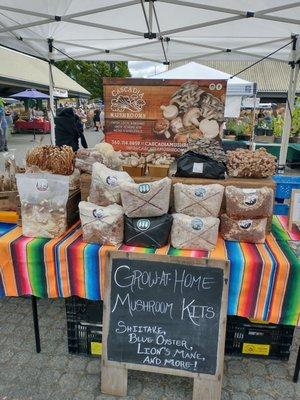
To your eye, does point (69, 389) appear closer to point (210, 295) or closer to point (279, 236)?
point (210, 295)

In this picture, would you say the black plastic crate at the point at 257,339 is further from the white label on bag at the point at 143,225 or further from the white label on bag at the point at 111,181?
the white label on bag at the point at 111,181

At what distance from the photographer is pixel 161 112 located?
269 cm

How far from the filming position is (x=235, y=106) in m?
8.51

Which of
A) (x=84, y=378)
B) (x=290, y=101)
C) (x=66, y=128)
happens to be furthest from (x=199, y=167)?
(x=290, y=101)

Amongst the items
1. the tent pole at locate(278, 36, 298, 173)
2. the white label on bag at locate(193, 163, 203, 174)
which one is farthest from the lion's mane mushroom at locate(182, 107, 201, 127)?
the tent pole at locate(278, 36, 298, 173)

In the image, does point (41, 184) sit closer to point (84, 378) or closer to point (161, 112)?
point (161, 112)

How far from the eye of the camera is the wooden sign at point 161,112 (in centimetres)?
261

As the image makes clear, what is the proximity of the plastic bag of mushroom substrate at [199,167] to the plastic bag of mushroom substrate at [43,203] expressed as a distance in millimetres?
750

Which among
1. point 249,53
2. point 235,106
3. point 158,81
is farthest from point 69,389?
point 235,106

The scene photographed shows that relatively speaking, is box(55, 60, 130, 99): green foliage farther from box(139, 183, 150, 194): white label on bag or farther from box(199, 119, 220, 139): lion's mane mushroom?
box(139, 183, 150, 194): white label on bag

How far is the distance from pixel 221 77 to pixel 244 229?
18.7 feet

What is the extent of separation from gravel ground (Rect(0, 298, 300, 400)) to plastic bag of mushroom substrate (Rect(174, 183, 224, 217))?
1.13 metres

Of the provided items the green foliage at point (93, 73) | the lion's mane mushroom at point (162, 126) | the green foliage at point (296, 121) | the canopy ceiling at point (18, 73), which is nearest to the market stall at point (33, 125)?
the canopy ceiling at point (18, 73)

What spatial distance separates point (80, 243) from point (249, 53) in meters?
5.18
